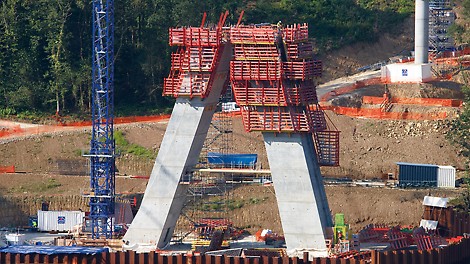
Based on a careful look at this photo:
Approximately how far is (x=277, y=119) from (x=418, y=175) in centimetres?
2881

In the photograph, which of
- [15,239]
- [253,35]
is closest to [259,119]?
[253,35]

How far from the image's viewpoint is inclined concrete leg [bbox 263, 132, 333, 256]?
314 ft

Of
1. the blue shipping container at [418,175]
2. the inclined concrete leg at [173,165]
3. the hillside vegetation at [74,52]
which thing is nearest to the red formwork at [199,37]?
the inclined concrete leg at [173,165]

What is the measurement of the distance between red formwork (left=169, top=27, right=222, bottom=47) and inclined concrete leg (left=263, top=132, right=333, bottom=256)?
598 cm

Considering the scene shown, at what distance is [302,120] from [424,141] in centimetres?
3568

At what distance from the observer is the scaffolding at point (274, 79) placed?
96.3 metres

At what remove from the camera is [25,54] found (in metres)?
142

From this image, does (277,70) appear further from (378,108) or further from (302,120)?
(378,108)

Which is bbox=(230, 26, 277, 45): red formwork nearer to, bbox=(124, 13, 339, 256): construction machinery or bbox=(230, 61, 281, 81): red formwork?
bbox=(124, 13, 339, 256): construction machinery

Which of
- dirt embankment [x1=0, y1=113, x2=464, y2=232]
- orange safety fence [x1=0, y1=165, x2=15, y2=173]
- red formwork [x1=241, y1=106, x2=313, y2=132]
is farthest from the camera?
orange safety fence [x1=0, y1=165, x2=15, y2=173]

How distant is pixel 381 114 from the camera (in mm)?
136125

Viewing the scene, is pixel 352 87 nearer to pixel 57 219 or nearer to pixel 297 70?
pixel 57 219

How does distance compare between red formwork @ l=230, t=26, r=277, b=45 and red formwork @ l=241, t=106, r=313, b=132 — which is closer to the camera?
red formwork @ l=241, t=106, r=313, b=132

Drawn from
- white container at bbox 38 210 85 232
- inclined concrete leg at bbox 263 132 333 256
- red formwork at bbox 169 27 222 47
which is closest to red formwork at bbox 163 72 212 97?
red formwork at bbox 169 27 222 47
